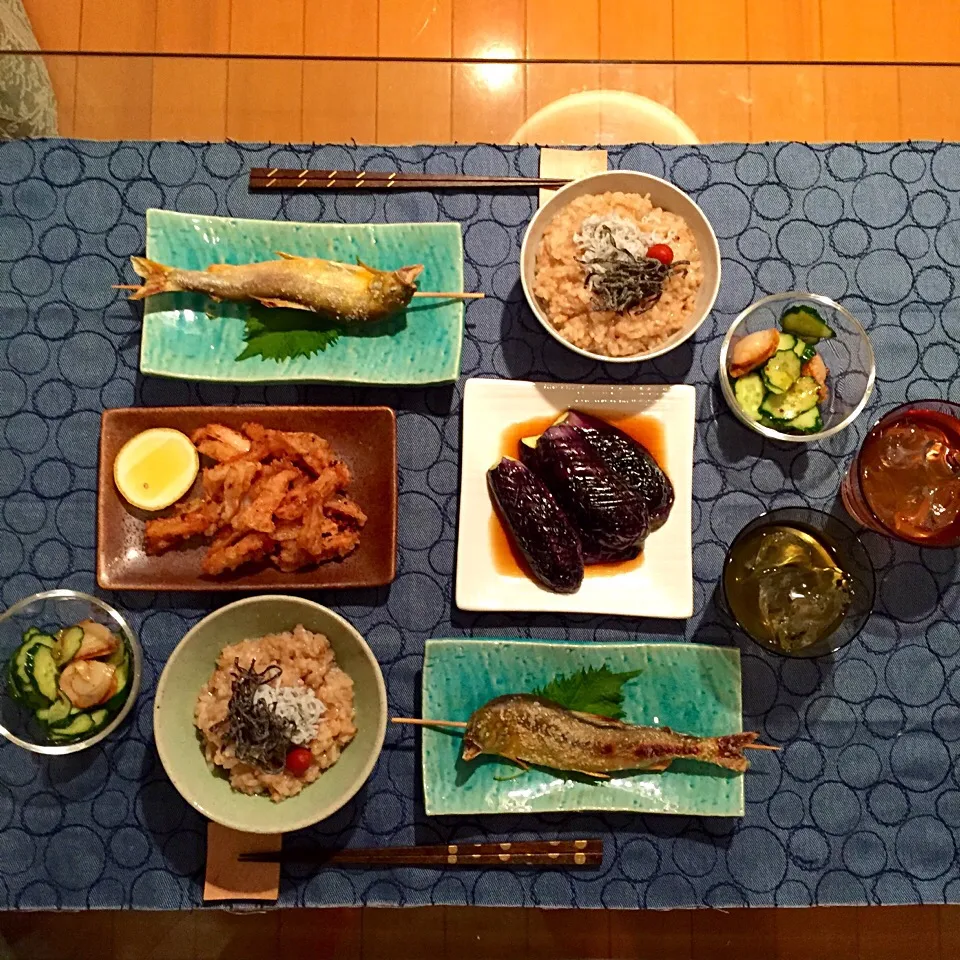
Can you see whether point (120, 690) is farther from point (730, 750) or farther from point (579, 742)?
point (730, 750)

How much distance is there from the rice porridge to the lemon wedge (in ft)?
4.65

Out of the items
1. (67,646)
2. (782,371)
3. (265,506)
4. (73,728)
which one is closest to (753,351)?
(782,371)

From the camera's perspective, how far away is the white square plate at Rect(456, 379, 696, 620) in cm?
287

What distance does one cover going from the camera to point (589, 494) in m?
2.82

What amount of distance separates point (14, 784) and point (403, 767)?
1414mm

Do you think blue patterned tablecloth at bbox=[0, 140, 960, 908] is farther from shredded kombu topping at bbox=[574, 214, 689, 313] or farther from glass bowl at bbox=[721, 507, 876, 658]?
shredded kombu topping at bbox=[574, 214, 689, 313]

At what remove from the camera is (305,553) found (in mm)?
2799

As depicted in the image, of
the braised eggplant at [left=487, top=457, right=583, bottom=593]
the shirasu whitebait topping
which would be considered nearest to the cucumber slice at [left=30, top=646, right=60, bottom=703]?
the shirasu whitebait topping

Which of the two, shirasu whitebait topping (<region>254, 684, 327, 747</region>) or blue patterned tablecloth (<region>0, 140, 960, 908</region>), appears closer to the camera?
shirasu whitebait topping (<region>254, 684, 327, 747</region>)

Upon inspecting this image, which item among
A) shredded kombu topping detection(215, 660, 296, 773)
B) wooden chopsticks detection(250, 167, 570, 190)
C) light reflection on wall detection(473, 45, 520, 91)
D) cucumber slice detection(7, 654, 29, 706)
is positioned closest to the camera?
shredded kombu topping detection(215, 660, 296, 773)

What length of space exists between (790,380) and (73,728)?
2.82m

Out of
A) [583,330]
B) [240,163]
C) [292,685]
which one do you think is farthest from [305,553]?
[240,163]

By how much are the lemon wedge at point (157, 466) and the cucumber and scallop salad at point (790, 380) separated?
202 centimetres

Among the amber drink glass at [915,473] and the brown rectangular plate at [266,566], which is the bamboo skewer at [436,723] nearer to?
the brown rectangular plate at [266,566]
